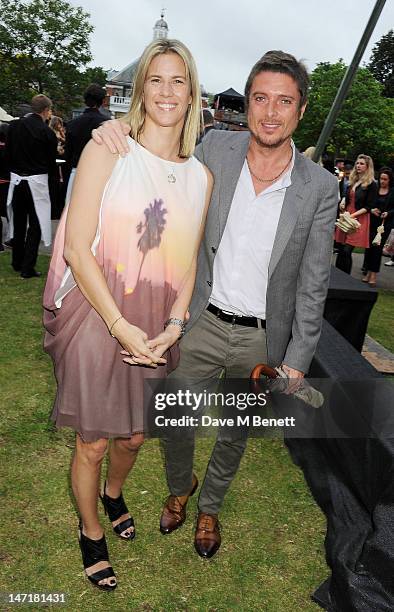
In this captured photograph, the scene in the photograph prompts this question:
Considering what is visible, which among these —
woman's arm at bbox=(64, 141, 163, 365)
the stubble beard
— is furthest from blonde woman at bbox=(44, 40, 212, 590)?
the stubble beard

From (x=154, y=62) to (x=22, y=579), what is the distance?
7.60ft

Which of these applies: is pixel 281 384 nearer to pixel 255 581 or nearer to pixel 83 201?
pixel 255 581

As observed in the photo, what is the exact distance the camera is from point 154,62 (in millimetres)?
2121

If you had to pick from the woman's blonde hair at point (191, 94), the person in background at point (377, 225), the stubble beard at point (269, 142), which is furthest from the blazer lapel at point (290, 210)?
the person in background at point (377, 225)

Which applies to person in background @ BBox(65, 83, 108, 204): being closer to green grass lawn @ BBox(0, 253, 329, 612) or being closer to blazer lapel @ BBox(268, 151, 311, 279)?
green grass lawn @ BBox(0, 253, 329, 612)

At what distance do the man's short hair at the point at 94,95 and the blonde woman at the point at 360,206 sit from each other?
424cm

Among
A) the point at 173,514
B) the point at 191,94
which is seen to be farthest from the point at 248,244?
the point at 173,514

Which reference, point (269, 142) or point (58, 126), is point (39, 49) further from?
point (269, 142)

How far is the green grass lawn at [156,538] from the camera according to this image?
257cm

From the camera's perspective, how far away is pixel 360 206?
352 inches

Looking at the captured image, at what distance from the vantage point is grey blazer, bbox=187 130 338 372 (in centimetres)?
238

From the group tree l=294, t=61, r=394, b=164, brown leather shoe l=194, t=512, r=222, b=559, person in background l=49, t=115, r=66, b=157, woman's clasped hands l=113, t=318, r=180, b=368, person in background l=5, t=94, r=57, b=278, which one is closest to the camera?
woman's clasped hands l=113, t=318, r=180, b=368

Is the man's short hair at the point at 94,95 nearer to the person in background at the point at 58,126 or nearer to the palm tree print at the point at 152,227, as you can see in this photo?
the person in background at the point at 58,126

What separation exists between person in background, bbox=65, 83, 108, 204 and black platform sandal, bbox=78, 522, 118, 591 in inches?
209
